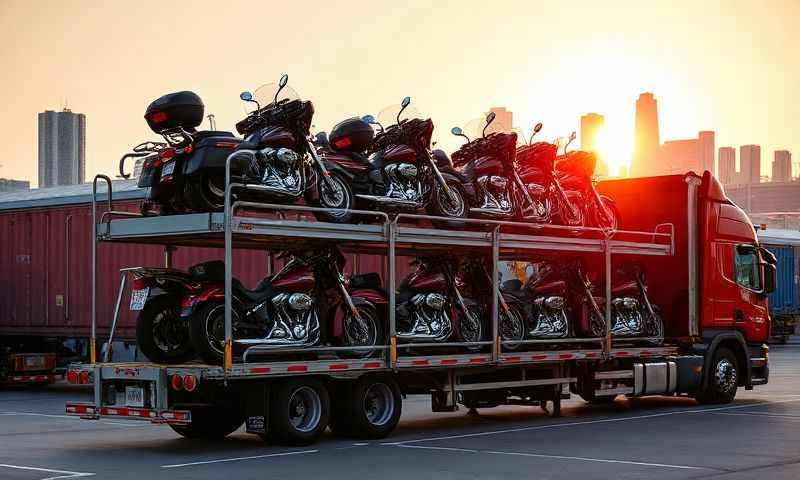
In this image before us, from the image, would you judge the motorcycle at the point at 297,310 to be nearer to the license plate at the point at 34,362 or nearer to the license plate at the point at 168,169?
the license plate at the point at 168,169

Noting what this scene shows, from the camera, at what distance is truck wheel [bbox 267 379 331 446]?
1343 centimetres

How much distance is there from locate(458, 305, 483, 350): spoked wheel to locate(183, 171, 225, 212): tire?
3.83m

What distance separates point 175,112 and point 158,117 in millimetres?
202

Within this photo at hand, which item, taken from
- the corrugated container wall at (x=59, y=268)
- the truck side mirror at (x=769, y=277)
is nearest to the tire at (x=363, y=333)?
the corrugated container wall at (x=59, y=268)

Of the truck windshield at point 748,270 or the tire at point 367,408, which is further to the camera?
the truck windshield at point 748,270

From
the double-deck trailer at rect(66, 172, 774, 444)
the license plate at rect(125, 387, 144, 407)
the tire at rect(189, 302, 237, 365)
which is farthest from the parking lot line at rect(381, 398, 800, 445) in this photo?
the license plate at rect(125, 387, 144, 407)

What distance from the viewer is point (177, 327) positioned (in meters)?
13.9

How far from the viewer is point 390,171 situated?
15.4m

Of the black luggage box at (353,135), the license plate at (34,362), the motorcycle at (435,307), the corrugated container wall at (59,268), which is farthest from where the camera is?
the license plate at (34,362)


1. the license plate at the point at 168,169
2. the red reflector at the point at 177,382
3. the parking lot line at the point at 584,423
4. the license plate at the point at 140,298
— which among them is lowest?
the parking lot line at the point at 584,423

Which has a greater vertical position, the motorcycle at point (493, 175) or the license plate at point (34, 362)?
the motorcycle at point (493, 175)

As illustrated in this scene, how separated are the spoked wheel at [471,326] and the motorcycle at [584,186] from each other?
2.73 meters

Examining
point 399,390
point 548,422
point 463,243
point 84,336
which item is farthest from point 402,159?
point 84,336

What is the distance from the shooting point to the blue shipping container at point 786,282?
4281cm
